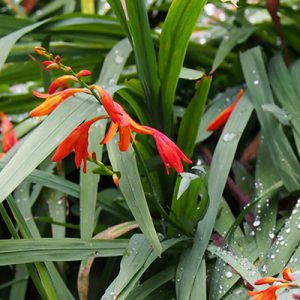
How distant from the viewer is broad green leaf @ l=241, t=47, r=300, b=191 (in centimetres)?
99

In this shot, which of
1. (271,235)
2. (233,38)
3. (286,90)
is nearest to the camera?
(271,235)

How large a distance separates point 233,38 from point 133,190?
0.58 metres

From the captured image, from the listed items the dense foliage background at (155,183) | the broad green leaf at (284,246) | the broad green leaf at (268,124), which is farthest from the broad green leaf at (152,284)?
the broad green leaf at (268,124)

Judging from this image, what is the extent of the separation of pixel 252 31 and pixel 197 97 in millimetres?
411

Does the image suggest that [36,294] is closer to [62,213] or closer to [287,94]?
[62,213]

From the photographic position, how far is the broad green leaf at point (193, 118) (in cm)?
98

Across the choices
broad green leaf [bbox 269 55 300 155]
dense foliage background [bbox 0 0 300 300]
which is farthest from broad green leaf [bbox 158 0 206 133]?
broad green leaf [bbox 269 55 300 155]

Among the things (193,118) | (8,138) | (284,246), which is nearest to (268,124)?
(193,118)

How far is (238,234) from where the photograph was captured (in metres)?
0.95

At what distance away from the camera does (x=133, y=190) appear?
84 centimetres

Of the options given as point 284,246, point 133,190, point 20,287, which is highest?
point 133,190

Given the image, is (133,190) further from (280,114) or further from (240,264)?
(280,114)

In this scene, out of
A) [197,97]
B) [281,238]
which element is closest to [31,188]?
[197,97]

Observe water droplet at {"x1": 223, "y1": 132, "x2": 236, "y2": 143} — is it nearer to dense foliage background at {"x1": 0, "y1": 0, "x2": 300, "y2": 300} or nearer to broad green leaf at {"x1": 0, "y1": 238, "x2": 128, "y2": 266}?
dense foliage background at {"x1": 0, "y1": 0, "x2": 300, "y2": 300}
